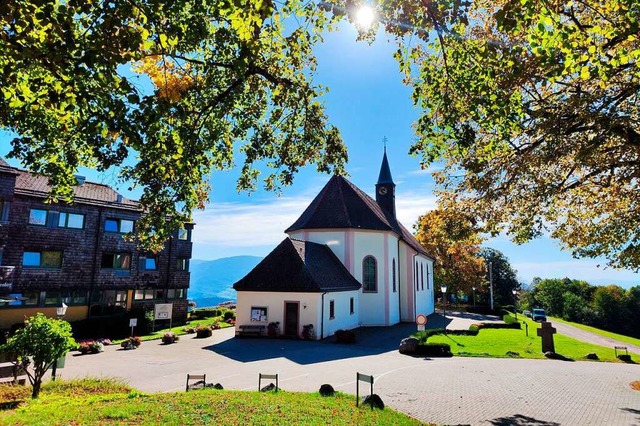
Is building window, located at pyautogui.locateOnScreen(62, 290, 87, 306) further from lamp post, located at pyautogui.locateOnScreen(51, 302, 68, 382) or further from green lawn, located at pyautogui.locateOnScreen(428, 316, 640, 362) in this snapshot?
green lawn, located at pyautogui.locateOnScreen(428, 316, 640, 362)

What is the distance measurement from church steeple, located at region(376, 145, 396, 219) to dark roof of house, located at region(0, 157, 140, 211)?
24.8 m

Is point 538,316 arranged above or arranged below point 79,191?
below

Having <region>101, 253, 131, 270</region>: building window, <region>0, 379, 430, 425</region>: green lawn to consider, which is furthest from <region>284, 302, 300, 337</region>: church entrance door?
<region>101, 253, 131, 270</region>: building window

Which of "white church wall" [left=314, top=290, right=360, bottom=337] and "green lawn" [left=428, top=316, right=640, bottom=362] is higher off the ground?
"white church wall" [left=314, top=290, right=360, bottom=337]

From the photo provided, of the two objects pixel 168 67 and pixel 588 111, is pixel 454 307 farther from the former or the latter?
pixel 168 67

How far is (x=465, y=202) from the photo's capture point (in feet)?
49.3

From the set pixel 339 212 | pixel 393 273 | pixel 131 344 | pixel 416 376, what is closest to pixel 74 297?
pixel 131 344

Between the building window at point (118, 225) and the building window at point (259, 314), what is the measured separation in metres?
13.4

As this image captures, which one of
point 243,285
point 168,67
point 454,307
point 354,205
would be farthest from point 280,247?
point 454,307

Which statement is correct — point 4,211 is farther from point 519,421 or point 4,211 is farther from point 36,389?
point 519,421

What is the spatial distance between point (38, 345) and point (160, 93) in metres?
7.88

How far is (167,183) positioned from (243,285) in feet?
54.6

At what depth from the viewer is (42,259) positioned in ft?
89.5

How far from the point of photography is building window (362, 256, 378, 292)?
32.8 m
